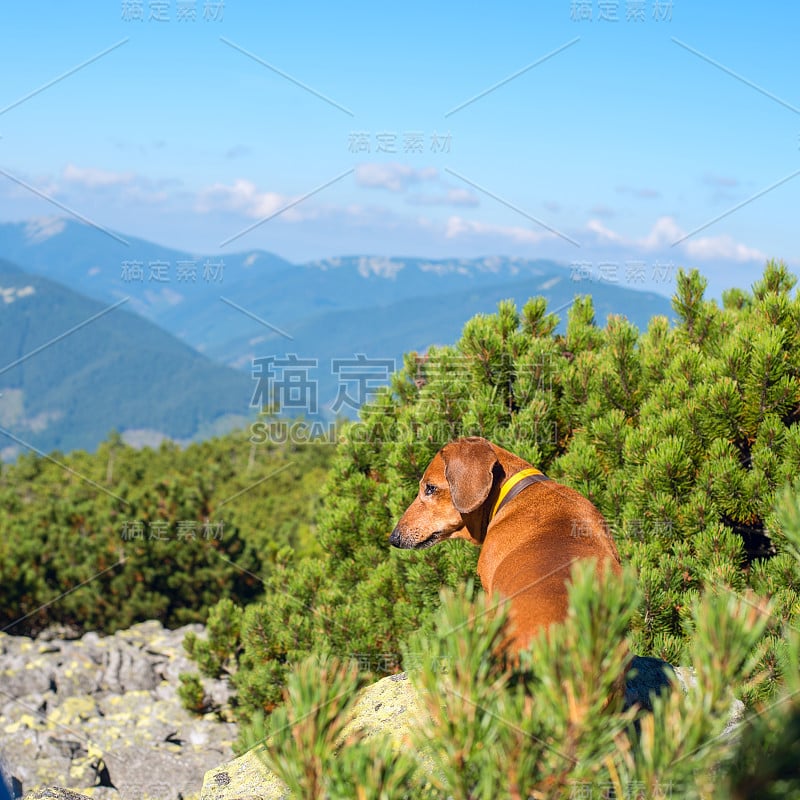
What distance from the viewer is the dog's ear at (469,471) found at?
5004mm

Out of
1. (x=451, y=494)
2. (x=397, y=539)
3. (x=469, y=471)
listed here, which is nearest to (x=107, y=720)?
(x=397, y=539)

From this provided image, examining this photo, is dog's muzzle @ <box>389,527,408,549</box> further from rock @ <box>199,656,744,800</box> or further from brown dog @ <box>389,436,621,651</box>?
rock @ <box>199,656,744,800</box>

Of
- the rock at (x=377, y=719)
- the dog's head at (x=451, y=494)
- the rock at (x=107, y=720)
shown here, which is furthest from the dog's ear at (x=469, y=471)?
the rock at (x=107, y=720)

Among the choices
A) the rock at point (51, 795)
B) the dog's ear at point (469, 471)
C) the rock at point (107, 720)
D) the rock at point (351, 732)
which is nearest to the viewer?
the rock at point (51, 795)

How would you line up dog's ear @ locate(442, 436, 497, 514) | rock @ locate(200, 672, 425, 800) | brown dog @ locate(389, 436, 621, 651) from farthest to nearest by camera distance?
dog's ear @ locate(442, 436, 497, 514)
rock @ locate(200, 672, 425, 800)
brown dog @ locate(389, 436, 621, 651)

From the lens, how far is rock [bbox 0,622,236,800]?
28.9 feet

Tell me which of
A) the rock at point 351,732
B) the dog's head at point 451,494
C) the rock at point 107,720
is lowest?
the rock at point 107,720

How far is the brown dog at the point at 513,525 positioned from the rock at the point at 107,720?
4.57 metres

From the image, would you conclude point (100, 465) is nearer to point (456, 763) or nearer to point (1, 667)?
point (1, 667)

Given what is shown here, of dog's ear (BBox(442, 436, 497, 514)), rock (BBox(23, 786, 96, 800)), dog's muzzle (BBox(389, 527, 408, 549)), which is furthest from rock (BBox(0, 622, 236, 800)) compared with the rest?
dog's ear (BBox(442, 436, 497, 514))

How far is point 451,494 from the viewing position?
5078mm

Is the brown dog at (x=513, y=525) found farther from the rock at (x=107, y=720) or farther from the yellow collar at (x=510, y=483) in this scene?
the rock at (x=107, y=720)

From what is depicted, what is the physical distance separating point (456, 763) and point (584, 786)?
0.43 meters

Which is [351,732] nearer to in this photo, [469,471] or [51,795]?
[51,795]
